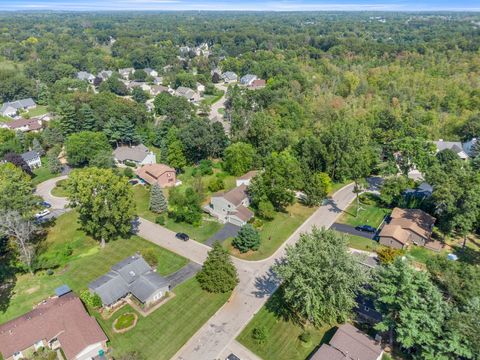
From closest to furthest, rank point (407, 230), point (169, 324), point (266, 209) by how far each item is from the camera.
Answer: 1. point (169, 324)
2. point (407, 230)
3. point (266, 209)

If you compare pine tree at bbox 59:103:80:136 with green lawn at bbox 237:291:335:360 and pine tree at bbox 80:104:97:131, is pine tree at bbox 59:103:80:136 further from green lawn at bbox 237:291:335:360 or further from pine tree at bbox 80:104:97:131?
green lawn at bbox 237:291:335:360

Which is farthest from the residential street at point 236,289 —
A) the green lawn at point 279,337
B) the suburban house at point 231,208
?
the suburban house at point 231,208

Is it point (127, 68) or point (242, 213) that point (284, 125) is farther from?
point (127, 68)

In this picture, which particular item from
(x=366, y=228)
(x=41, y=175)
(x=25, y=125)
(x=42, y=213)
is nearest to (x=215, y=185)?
(x=366, y=228)

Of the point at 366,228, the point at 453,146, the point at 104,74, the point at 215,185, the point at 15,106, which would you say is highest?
the point at 104,74

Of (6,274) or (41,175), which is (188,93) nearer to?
(41,175)

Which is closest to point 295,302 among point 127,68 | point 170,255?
point 170,255
